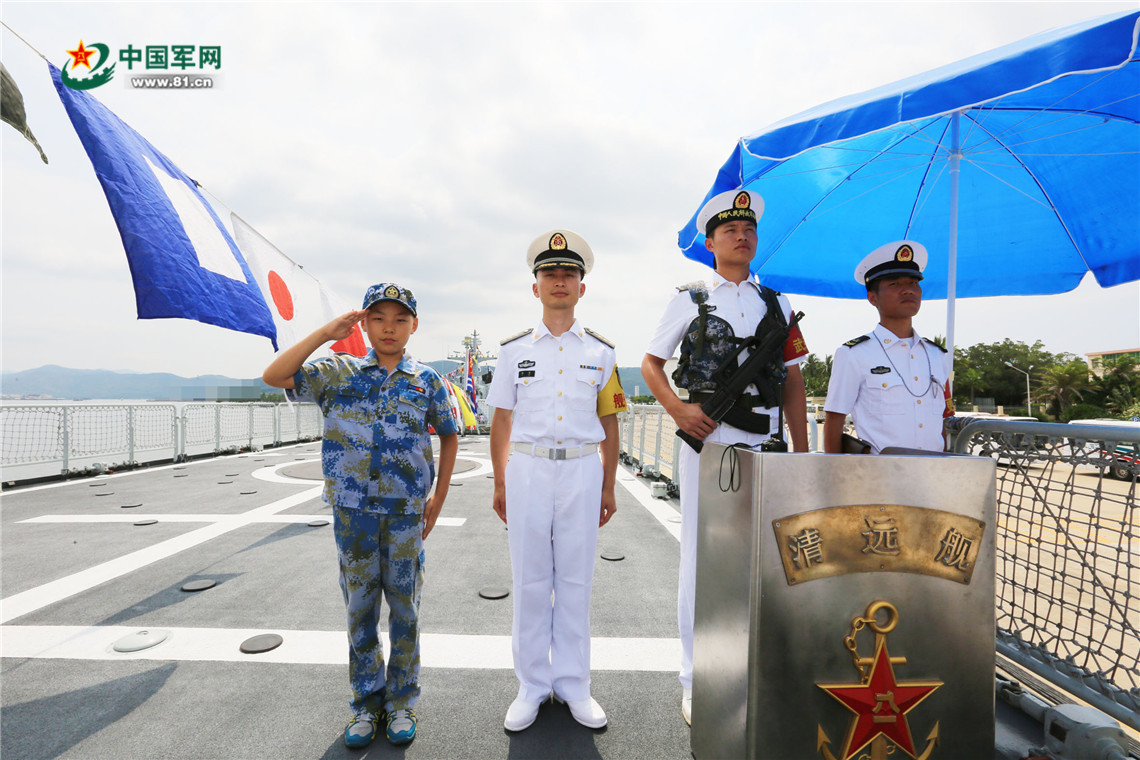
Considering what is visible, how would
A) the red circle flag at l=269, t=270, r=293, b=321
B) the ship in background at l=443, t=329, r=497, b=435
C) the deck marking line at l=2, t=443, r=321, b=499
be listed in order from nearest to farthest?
the red circle flag at l=269, t=270, r=293, b=321
the deck marking line at l=2, t=443, r=321, b=499
the ship in background at l=443, t=329, r=497, b=435

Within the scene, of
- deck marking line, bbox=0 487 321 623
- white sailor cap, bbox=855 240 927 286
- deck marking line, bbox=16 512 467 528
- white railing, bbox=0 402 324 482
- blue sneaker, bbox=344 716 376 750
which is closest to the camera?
blue sneaker, bbox=344 716 376 750

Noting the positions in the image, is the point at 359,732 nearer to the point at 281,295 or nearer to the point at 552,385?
the point at 552,385

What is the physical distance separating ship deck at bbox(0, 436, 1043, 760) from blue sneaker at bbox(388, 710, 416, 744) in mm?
47

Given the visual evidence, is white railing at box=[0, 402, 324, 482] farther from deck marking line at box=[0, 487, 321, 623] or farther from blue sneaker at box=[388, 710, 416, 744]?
blue sneaker at box=[388, 710, 416, 744]

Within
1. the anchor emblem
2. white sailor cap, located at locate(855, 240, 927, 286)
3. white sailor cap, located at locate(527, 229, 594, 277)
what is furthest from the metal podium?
white sailor cap, located at locate(855, 240, 927, 286)

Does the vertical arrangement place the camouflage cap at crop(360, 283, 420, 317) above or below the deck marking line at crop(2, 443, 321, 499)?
above

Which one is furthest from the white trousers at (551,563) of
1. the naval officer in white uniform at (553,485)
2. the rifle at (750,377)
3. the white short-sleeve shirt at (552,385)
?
the rifle at (750,377)

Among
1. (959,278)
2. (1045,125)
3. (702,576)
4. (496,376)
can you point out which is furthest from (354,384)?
(959,278)

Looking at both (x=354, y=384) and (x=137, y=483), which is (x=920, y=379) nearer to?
(x=354, y=384)

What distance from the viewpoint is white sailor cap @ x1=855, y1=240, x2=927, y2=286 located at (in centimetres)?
254

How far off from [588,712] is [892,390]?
2201 mm

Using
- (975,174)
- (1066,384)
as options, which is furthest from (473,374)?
(1066,384)

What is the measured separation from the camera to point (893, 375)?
2.57 meters

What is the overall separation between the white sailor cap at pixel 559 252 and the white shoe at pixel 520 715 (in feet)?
6.59
